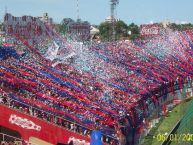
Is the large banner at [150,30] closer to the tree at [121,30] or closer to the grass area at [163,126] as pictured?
the tree at [121,30]

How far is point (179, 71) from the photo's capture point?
33.0 m

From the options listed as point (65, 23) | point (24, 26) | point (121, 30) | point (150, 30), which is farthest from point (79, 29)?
point (121, 30)

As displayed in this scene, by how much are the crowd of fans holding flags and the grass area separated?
24.1 inches

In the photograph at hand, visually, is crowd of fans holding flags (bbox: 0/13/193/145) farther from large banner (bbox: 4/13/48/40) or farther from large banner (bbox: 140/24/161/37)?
large banner (bbox: 140/24/161/37)

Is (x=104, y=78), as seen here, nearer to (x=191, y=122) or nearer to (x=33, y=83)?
(x=33, y=83)

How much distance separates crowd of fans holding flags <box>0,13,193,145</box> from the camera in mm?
16016

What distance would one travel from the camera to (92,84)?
73.4ft

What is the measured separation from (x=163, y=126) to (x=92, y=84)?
4.06 m

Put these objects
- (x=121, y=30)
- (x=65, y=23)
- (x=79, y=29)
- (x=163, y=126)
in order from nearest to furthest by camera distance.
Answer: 1. (x=163, y=126)
2. (x=65, y=23)
3. (x=79, y=29)
4. (x=121, y=30)

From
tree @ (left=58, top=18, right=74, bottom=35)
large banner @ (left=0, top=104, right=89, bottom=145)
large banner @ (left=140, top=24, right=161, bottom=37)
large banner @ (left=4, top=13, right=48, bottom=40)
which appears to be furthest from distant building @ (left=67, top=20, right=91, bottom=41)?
large banner @ (left=0, top=104, right=89, bottom=145)

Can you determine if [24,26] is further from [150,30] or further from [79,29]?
[150,30]

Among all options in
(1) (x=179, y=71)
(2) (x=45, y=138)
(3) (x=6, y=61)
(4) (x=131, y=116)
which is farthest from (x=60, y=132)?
(1) (x=179, y=71)

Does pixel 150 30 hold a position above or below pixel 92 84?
above

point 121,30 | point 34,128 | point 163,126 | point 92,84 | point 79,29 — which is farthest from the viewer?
point 121,30
